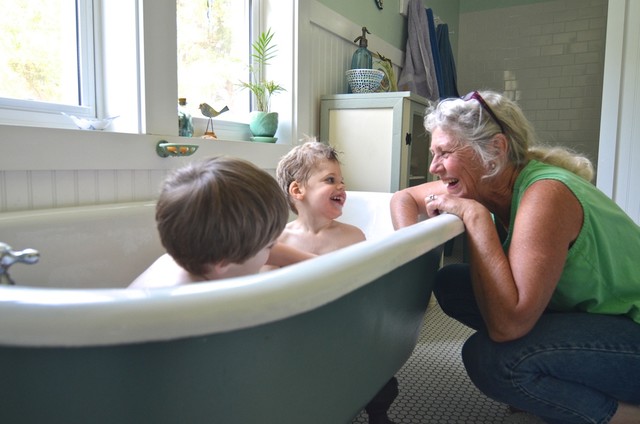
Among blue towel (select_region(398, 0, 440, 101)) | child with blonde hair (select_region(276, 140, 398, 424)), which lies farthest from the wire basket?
child with blonde hair (select_region(276, 140, 398, 424))

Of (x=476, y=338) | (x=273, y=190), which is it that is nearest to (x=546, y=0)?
(x=476, y=338)

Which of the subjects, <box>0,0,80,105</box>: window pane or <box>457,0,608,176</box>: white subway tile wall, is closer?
<box>0,0,80,105</box>: window pane

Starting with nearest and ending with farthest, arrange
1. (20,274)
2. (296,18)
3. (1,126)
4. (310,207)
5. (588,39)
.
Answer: (20,274)
(1,126)
(310,207)
(296,18)
(588,39)

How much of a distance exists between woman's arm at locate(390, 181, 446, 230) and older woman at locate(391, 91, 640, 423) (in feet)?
1.06

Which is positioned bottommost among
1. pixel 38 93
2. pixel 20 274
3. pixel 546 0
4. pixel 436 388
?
pixel 436 388

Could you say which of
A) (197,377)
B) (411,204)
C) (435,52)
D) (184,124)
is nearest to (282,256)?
(411,204)

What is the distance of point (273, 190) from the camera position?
83cm

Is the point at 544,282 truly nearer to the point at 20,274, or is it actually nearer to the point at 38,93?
the point at 20,274

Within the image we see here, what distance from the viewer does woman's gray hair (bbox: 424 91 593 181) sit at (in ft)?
3.82

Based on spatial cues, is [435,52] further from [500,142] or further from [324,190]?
[500,142]

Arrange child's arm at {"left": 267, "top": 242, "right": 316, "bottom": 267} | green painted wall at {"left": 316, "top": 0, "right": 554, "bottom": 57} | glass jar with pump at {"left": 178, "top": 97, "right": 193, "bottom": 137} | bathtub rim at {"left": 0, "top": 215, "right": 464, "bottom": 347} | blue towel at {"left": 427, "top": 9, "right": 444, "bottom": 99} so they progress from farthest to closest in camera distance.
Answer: blue towel at {"left": 427, "top": 9, "right": 444, "bottom": 99} < green painted wall at {"left": 316, "top": 0, "right": 554, "bottom": 57} < glass jar with pump at {"left": 178, "top": 97, "right": 193, "bottom": 137} < child's arm at {"left": 267, "top": 242, "right": 316, "bottom": 267} < bathtub rim at {"left": 0, "top": 215, "right": 464, "bottom": 347}

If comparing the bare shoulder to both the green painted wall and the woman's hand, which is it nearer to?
the woman's hand

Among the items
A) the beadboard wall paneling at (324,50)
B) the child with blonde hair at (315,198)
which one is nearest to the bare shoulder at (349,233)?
the child with blonde hair at (315,198)

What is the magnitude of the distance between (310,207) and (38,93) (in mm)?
936
